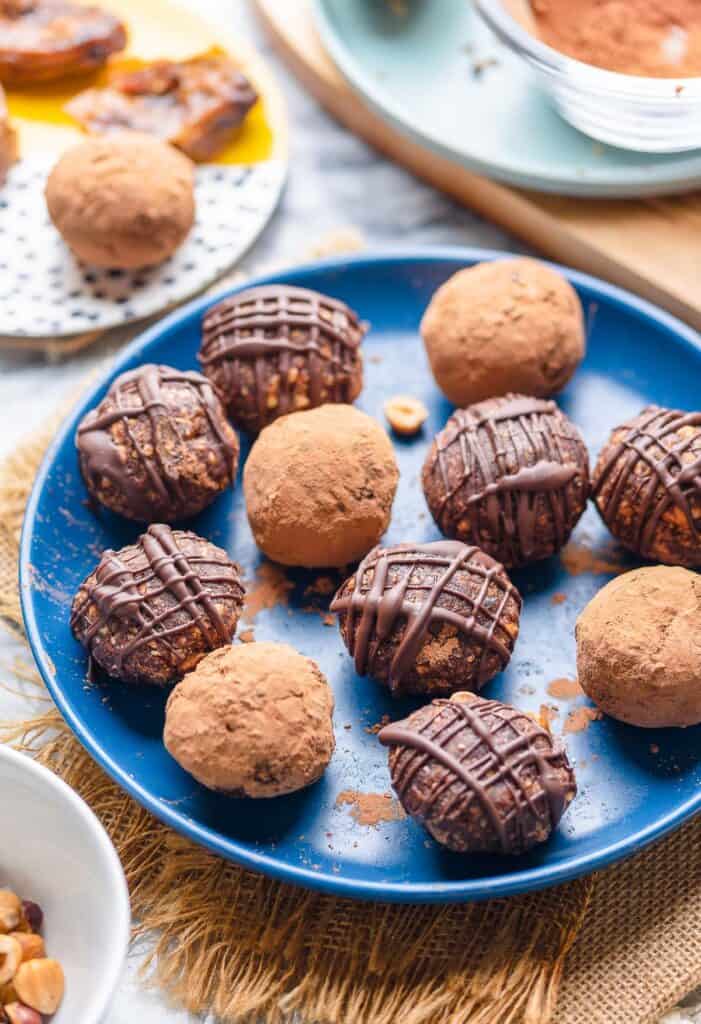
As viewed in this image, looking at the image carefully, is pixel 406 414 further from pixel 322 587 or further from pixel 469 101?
pixel 469 101

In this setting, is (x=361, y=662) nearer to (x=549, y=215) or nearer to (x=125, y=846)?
(x=125, y=846)

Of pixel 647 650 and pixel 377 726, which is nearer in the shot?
pixel 647 650

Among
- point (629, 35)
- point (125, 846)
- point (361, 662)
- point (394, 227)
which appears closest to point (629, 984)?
point (361, 662)

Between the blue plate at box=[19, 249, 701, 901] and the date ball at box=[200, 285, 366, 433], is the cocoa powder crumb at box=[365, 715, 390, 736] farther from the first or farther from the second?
the date ball at box=[200, 285, 366, 433]

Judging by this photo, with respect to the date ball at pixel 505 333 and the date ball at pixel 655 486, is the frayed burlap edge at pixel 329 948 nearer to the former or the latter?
the date ball at pixel 655 486

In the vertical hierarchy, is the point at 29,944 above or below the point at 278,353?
below

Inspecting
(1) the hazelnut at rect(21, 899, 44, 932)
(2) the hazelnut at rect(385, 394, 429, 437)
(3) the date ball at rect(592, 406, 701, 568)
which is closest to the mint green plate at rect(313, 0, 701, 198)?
(2) the hazelnut at rect(385, 394, 429, 437)

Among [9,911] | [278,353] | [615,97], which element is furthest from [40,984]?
[615,97]
